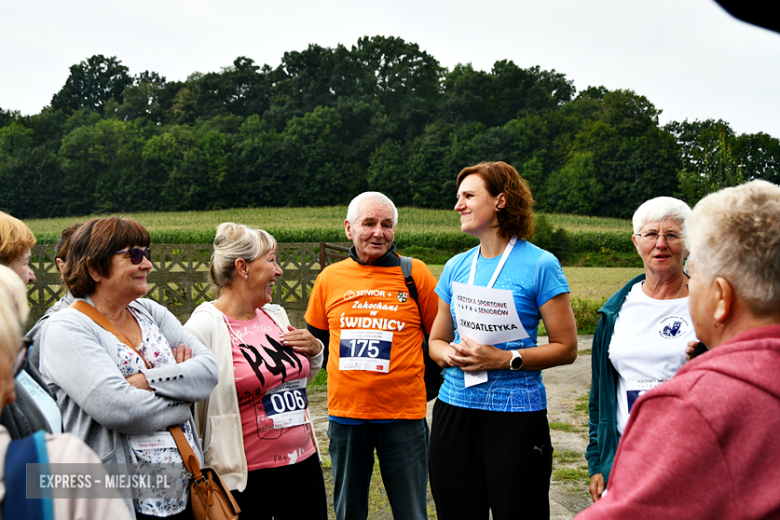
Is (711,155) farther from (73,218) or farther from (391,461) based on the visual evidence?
(73,218)

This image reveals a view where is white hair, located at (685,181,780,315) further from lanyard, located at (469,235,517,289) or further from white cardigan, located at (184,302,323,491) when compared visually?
white cardigan, located at (184,302,323,491)

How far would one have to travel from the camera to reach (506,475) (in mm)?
2477

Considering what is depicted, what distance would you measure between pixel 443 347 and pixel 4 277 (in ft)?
6.74

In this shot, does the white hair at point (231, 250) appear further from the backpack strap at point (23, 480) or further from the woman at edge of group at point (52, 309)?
the backpack strap at point (23, 480)

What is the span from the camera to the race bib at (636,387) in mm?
2395

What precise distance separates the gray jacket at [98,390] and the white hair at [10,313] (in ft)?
2.75

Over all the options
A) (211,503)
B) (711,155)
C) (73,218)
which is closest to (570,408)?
(211,503)

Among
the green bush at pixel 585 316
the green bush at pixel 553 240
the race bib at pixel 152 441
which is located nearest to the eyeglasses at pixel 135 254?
the race bib at pixel 152 441

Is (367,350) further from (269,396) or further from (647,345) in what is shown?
(647,345)

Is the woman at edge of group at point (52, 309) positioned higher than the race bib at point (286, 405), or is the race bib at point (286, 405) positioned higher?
the woman at edge of group at point (52, 309)

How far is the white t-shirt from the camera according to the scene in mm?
2383

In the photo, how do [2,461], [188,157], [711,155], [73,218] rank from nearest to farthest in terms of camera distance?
[2,461] → [711,155] → [73,218] → [188,157]

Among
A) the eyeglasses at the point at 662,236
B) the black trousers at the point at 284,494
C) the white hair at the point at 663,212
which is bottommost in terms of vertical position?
the black trousers at the point at 284,494

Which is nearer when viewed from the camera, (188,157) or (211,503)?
(211,503)
